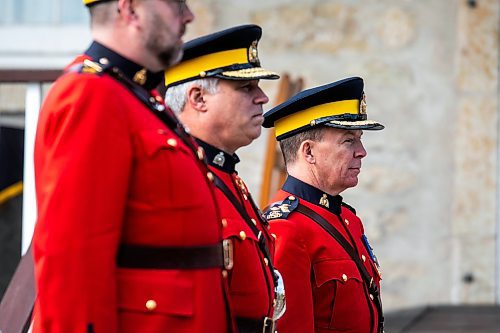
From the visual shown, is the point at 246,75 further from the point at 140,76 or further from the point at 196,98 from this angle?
the point at 140,76

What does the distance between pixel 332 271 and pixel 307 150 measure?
0.45m

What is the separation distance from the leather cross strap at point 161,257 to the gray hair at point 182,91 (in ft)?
2.38

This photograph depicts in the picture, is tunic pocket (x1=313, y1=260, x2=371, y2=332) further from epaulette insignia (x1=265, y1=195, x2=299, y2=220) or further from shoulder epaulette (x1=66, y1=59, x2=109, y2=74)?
shoulder epaulette (x1=66, y1=59, x2=109, y2=74)

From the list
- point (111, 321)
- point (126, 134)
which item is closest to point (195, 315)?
point (111, 321)

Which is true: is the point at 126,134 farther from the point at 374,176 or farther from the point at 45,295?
the point at 374,176

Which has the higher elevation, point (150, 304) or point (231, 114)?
point (231, 114)

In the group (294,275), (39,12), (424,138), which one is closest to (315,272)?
(294,275)

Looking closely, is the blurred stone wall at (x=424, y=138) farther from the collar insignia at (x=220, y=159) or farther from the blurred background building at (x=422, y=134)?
the collar insignia at (x=220, y=159)

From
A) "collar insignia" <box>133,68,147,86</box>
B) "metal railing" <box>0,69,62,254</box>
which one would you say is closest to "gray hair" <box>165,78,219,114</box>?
"collar insignia" <box>133,68,147,86</box>

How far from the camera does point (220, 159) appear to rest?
3479 millimetres

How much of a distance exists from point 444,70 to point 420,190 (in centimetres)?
74

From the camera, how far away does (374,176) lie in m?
7.91

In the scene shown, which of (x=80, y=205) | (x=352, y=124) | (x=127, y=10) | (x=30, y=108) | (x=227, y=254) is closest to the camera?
(x=80, y=205)

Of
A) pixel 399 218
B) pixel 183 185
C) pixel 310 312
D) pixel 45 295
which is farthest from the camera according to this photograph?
pixel 399 218
